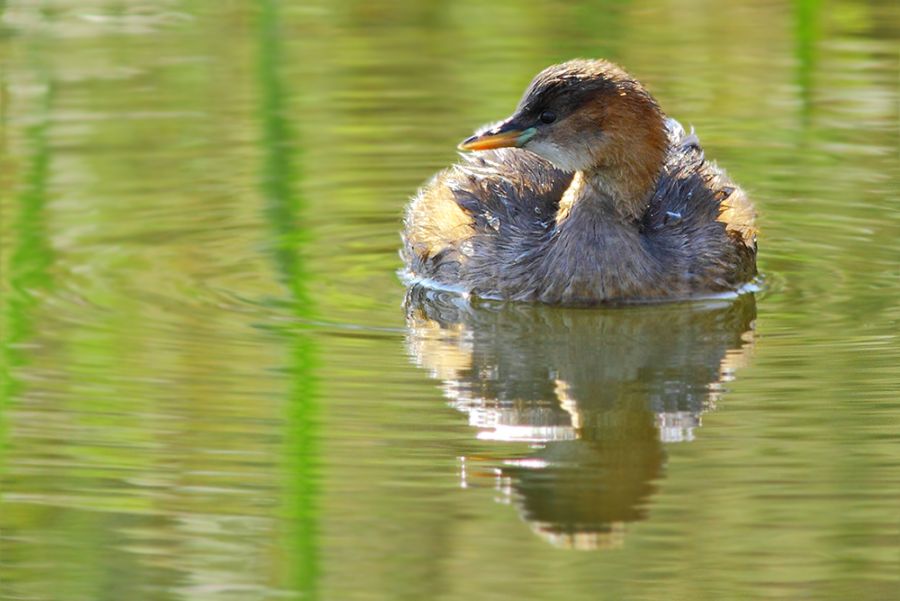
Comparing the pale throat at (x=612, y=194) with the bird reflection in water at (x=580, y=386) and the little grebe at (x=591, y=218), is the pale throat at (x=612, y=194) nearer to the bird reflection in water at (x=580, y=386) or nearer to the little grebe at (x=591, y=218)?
the little grebe at (x=591, y=218)

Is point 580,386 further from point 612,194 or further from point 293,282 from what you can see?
point 293,282

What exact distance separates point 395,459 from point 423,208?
328 centimetres

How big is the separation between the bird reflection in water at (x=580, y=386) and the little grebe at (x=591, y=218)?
0.43 ft

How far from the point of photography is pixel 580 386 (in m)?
7.24

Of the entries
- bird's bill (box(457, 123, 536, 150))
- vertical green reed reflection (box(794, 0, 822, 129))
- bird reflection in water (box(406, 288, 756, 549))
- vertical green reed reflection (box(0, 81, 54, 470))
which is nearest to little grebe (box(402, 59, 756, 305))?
bird's bill (box(457, 123, 536, 150))

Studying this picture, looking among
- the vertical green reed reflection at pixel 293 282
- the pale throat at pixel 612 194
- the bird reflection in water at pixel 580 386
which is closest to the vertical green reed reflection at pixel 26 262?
the vertical green reed reflection at pixel 293 282

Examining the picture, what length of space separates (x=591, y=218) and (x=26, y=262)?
2699 millimetres

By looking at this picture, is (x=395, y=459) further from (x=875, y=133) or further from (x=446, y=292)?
(x=875, y=133)

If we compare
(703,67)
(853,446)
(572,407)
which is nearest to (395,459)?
(572,407)

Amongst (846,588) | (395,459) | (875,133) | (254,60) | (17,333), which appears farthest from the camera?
(254,60)

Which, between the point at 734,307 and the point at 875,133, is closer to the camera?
the point at 734,307

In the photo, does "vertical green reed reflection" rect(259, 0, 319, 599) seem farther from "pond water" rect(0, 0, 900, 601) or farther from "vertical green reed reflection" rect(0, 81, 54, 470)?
"vertical green reed reflection" rect(0, 81, 54, 470)

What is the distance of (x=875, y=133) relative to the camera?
1154 cm

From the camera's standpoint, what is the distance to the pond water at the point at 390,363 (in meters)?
5.61
